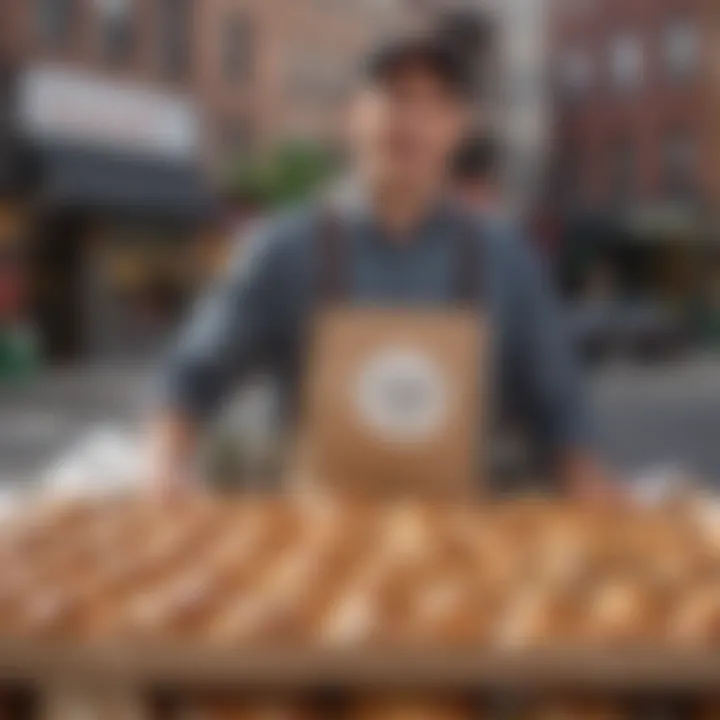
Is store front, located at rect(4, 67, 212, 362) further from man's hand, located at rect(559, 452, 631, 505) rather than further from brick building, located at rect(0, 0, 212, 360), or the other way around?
man's hand, located at rect(559, 452, 631, 505)

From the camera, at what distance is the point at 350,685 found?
1.49 ft

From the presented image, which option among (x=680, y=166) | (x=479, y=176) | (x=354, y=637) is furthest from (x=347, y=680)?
(x=680, y=166)

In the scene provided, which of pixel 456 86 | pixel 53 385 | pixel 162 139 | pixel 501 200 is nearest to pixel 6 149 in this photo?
pixel 162 139

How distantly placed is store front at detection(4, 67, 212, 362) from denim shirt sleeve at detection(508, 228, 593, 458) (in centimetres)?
45

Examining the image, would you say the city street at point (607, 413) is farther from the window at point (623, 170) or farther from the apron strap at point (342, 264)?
the window at point (623, 170)

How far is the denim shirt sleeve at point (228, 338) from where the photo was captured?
761 mm

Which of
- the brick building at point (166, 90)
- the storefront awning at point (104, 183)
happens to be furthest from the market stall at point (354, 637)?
the storefront awning at point (104, 183)

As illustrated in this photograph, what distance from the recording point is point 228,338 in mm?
767

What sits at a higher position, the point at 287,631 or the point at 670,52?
the point at 670,52

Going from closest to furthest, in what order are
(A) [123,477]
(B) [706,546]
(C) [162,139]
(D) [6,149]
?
1. (B) [706,546]
2. (A) [123,477]
3. (C) [162,139]
4. (D) [6,149]

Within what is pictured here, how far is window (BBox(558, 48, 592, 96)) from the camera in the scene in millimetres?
1351

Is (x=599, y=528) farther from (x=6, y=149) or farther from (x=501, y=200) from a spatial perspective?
(x=6, y=149)

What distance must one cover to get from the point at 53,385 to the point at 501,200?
658 mm

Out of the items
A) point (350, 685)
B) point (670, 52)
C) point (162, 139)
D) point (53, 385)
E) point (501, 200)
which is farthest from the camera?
point (162, 139)
